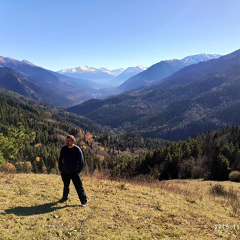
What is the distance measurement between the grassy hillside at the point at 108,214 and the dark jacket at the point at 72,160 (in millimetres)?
2088

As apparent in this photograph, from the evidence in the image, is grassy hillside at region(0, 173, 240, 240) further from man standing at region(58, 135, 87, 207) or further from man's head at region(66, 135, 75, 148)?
man's head at region(66, 135, 75, 148)

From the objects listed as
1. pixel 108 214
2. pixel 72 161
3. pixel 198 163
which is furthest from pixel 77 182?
pixel 198 163

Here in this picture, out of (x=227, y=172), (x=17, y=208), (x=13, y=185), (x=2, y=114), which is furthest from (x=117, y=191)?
(x=2, y=114)

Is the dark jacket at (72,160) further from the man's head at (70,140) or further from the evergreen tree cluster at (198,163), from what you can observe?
the evergreen tree cluster at (198,163)

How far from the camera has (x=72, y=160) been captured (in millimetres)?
9250

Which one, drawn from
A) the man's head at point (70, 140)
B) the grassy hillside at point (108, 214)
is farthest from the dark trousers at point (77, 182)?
the man's head at point (70, 140)

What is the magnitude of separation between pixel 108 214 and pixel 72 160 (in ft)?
11.3

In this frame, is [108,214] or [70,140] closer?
[108,214]

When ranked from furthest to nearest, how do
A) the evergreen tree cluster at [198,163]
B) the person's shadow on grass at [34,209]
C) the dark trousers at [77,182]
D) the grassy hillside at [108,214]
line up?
the evergreen tree cluster at [198,163] → the dark trousers at [77,182] → the person's shadow on grass at [34,209] → the grassy hillside at [108,214]

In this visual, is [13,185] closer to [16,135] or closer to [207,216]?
[16,135]

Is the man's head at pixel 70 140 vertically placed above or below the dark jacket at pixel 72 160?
above

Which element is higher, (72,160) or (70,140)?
(70,140)

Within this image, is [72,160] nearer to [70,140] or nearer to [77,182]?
[70,140]

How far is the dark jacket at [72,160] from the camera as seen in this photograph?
9.24 meters
